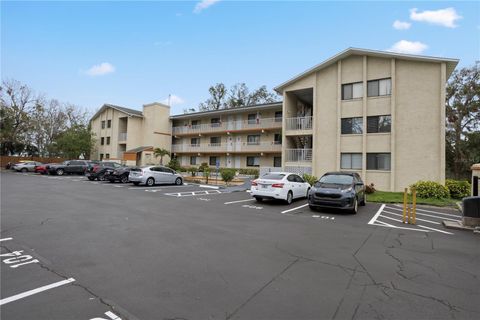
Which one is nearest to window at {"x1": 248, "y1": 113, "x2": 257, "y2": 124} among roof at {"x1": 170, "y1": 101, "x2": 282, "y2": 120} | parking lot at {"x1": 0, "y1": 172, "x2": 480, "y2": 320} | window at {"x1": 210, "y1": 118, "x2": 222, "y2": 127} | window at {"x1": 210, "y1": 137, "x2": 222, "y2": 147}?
roof at {"x1": 170, "y1": 101, "x2": 282, "y2": 120}

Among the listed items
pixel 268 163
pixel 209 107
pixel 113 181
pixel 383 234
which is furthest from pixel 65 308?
pixel 209 107

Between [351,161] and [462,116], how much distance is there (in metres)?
21.6

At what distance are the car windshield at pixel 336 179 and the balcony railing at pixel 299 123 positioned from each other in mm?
10546

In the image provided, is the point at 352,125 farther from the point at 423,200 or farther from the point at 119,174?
the point at 119,174

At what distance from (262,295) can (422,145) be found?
58.8ft

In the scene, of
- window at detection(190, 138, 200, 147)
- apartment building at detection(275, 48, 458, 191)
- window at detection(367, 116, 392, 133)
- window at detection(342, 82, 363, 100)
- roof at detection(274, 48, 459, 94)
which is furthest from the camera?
window at detection(190, 138, 200, 147)

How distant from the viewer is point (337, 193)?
33.6 feet

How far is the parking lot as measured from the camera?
10.6ft

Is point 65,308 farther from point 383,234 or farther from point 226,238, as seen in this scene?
point 383,234

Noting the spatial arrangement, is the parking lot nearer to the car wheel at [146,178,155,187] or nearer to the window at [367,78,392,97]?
the car wheel at [146,178,155,187]

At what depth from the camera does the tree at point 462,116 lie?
29.6 meters

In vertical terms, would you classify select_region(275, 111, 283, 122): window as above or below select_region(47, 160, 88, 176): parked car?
above

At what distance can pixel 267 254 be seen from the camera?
5.30m

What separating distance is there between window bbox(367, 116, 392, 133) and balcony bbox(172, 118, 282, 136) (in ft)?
31.8
